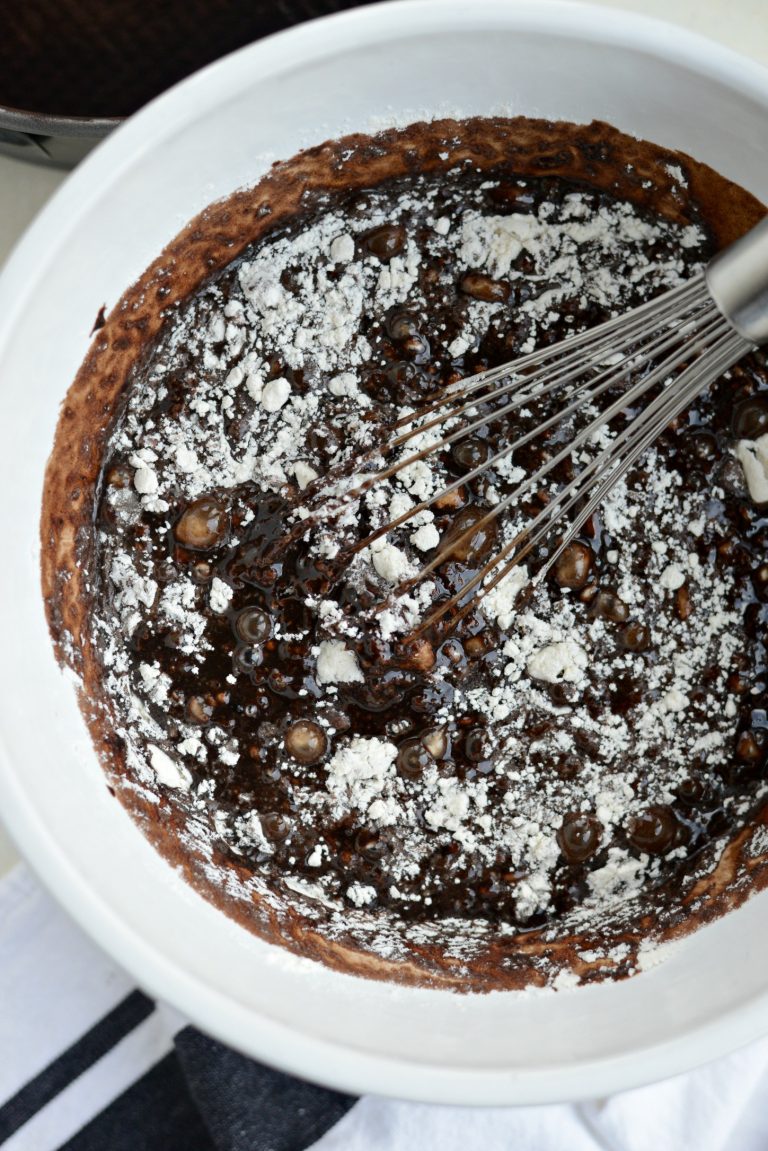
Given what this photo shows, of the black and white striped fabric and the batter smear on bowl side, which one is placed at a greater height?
the batter smear on bowl side

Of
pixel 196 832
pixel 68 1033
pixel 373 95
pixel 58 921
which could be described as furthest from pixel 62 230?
pixel 68 1033

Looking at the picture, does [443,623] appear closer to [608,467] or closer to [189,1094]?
[608,467]

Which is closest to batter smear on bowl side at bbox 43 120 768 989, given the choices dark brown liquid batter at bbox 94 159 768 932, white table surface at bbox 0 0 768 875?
dark brown liquid batter at bbox 94 159 768 932

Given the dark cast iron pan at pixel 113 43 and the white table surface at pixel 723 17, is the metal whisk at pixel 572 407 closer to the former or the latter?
the white table surface at pixel 723 17

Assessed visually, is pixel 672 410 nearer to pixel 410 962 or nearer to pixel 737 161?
pixel 737 161

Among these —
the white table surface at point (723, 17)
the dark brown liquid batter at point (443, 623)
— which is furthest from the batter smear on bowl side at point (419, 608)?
the white table surface at point (723, 17)

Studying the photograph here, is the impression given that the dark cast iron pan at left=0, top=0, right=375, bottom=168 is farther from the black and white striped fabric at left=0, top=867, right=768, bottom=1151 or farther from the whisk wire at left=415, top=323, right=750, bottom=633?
the black and white striped fabric at left=0, top=867, right=768, bottom=1151
